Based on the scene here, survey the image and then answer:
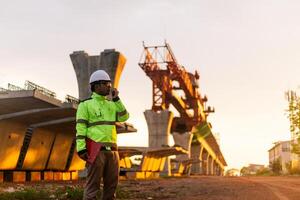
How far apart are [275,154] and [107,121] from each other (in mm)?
196069

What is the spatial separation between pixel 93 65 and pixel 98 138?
28.5 metres

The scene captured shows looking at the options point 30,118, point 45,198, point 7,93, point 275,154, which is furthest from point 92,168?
point 275,154

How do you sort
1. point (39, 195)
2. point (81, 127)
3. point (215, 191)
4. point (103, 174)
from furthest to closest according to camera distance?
point (215, 191), point (39, 195), point (103, 174), point (81, 127)

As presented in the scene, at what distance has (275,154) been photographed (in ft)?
636

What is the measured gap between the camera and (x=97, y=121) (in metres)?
6.18

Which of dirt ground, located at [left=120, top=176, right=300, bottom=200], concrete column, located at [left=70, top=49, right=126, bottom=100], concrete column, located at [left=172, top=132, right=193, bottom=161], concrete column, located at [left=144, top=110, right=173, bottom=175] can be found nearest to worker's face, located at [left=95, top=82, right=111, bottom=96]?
dirt ground, located at [left=120, top=176, right=300, bottom=200]

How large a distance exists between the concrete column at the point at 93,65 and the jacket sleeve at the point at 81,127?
27071 millimetres

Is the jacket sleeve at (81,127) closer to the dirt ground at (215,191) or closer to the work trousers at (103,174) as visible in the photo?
the work trousers at (103,174)

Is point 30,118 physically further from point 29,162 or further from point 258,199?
point 258,199

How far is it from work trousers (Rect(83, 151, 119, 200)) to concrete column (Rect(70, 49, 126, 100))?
27.1 meters

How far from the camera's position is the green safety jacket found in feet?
20.0

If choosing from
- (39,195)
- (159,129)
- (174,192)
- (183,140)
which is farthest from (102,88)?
(183,140)

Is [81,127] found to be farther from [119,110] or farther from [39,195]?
[39,195]

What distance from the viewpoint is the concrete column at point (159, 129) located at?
59.3 m
